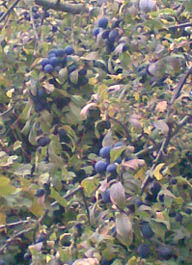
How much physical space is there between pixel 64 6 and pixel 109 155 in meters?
1.18

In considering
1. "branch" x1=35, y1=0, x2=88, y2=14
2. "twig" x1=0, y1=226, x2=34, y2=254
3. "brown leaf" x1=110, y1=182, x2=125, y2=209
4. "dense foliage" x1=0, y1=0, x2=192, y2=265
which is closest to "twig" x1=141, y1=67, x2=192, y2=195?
"dense foliage" x1=0, y1=0, x2=192, y2=265

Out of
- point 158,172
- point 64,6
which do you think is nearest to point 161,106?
point 158,172

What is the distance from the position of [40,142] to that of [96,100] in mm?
332

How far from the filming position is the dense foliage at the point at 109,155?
1.74 metres

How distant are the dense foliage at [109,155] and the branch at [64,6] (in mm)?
189

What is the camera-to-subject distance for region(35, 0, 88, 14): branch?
269 cm

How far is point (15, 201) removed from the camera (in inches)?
63.7

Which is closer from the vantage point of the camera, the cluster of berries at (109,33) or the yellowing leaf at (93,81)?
the cluster of berries at (109,33)

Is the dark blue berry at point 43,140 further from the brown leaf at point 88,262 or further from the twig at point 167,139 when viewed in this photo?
the brown leaf at point 88,262

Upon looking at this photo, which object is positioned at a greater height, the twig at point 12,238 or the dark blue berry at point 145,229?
the dark blue berry at point 145,229

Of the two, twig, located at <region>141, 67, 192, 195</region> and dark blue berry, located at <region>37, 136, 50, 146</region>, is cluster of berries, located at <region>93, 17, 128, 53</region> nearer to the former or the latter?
twig, located at <region>141, 67, 192, 195</region>

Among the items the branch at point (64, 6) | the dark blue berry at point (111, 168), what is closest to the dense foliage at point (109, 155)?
the dark blue berry at point (111, 168)

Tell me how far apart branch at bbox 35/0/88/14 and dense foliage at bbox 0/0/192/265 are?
19cm

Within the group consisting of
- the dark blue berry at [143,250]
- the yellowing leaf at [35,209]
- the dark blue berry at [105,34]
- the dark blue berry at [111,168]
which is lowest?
the dark blue berry at [143,250]
